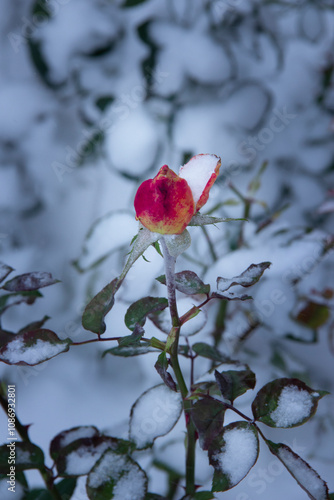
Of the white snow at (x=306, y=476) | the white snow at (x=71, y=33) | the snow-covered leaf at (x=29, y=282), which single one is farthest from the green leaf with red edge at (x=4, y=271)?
the white snow at (x=71, y=33)

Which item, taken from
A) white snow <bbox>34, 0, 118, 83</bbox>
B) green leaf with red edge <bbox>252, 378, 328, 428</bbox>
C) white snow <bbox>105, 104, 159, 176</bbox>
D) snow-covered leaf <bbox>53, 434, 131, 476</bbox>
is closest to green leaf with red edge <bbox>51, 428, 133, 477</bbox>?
snow-covered leaf <bbox>53, 434, 131, 476</bbox>

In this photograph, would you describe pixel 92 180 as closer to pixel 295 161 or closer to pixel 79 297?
pixel 79 297

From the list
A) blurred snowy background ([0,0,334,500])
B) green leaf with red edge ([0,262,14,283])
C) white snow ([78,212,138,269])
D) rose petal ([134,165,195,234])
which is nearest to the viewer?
rose petal ([134,165,195,234])

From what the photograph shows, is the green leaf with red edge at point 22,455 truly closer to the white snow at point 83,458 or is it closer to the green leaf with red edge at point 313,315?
the white snow at point 83,458

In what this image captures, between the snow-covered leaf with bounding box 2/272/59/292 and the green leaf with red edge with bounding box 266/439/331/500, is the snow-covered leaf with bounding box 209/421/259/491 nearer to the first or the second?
the green leaf with red edge with bounding box 266/439/331/500

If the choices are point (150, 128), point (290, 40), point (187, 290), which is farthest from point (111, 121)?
point (187, 290)

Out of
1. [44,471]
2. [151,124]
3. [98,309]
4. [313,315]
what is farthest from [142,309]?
[151,124]
